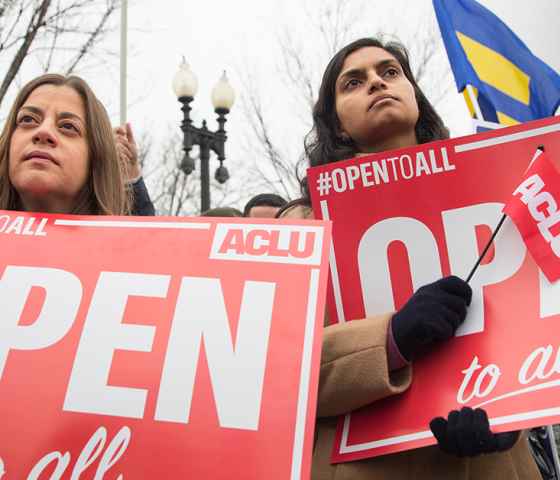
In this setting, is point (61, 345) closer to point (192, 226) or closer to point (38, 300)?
point (38, 300)

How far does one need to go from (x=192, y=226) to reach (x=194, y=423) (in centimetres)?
49

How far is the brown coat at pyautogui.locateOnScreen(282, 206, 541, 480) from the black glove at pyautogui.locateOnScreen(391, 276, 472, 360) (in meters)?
0.05

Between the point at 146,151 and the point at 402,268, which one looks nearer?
the point at 402,268

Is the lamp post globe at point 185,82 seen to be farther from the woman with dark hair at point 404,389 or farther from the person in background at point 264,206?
the woman with dark hair at point 404,389

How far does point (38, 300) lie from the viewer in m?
1.33

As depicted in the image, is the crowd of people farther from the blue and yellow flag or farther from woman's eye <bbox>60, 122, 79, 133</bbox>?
the blue and yellow flag

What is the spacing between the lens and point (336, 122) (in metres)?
1.97

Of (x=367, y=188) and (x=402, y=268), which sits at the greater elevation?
(x=367, y=188)

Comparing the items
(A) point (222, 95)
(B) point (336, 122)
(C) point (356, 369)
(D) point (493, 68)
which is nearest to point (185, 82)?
(A) point (222, 95)

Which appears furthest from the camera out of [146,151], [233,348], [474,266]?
[146,151]

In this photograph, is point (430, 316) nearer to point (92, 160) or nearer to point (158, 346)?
point (158, 346)

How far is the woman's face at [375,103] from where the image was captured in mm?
1771

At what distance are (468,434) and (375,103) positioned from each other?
3.31 ft

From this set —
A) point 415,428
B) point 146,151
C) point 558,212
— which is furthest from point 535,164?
point 146,151
